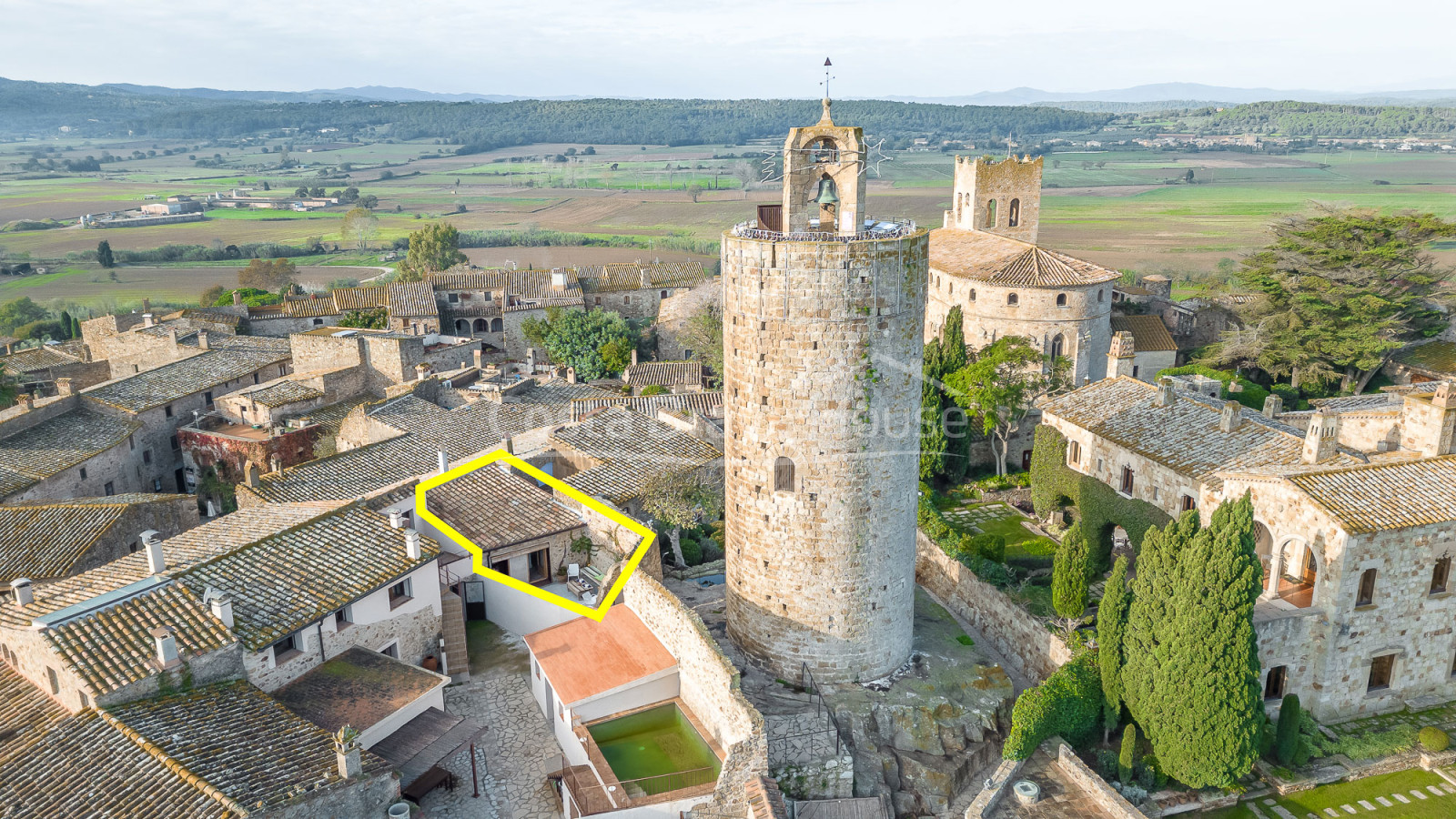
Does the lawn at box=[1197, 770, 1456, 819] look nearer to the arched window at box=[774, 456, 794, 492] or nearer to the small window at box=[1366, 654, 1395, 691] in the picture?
the small window at box=[1366, 654, 1395, 691]

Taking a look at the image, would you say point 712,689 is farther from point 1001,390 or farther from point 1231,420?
point 1001,390

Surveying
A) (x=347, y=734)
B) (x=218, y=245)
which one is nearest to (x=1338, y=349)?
(x=347, y=734)

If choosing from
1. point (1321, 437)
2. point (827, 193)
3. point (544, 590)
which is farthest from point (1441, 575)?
point (544, 590)

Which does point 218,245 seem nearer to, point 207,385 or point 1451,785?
point 207,385

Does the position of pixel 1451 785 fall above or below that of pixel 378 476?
below

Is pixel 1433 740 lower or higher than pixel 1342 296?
lower

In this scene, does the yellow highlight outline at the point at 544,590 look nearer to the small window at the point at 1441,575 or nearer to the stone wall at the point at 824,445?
the stone wall at the point at 824,445
